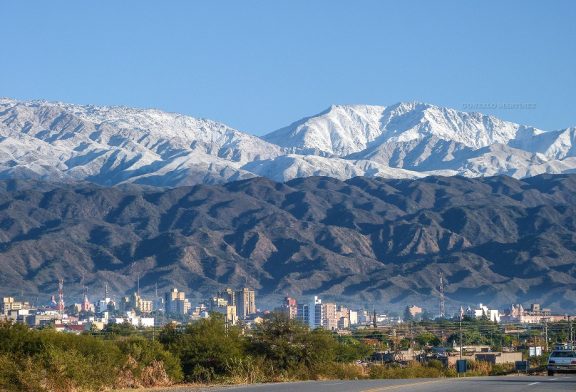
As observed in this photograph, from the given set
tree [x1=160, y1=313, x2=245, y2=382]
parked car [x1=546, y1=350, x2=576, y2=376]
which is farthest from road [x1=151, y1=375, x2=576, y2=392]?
tree [x1=160, y1=313, x2=245, y2=382]

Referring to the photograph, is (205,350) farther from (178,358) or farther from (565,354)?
(565,354)

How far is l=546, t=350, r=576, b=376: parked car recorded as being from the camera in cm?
4822

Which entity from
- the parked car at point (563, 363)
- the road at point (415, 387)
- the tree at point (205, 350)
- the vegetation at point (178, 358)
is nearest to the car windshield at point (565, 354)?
the parked car at point (563, 363)

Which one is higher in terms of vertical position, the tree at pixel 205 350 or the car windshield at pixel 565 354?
the tree at pixel 205 350

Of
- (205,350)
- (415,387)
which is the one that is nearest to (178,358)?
(205,350)

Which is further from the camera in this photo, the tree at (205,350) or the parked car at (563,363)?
the tree at (205,350)

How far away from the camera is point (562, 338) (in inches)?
4670

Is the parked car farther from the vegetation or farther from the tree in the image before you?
the tree

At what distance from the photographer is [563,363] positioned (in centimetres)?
4847

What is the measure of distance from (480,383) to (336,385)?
4.32m

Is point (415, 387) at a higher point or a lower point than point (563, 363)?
lower

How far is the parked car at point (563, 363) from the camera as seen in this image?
48.2 m

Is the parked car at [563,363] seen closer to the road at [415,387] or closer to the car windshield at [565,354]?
the car windshield at [565,354]

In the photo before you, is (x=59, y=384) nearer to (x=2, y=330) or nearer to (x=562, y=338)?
(x=2, y=330)
